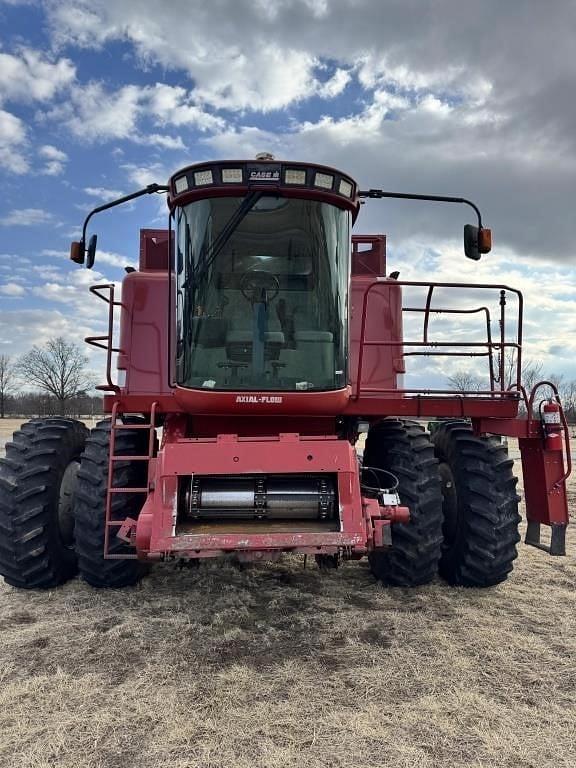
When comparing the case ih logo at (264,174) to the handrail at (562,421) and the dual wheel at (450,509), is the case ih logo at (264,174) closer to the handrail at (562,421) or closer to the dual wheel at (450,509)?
the dual wheel at (450,509)

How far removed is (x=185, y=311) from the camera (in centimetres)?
494

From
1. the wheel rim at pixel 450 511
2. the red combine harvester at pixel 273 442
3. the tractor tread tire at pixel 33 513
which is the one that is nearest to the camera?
the red combine harvester at pixel 273 442

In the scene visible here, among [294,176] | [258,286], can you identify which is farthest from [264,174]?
[258,286]

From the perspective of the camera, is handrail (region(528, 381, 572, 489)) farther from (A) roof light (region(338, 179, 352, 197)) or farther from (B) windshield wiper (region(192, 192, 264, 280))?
(B) windshield wiper (region(192, 192, 264, 280))

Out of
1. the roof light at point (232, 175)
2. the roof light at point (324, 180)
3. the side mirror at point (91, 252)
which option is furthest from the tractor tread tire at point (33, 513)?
the roof light at point (324, 180)

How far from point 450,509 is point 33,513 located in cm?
366

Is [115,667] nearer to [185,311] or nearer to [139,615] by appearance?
[139,615]

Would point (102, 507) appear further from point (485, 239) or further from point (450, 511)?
point (485, 239)

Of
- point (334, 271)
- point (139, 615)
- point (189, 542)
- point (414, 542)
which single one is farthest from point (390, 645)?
point (334, 271)

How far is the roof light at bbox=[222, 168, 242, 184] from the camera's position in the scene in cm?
471

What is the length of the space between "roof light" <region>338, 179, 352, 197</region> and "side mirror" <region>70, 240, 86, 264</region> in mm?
2299

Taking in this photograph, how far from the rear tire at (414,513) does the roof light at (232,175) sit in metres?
2.51

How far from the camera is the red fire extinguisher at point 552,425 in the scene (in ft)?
16.6

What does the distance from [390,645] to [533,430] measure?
2.13 meters
